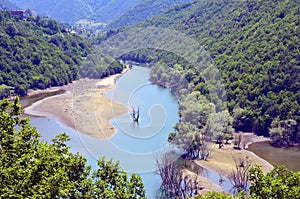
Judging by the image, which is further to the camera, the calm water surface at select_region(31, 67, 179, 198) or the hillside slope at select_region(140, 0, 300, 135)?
the hillside slope at select_region(140, 0, 300, 135)

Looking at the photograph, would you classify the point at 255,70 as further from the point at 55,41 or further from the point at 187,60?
the point at 55,41

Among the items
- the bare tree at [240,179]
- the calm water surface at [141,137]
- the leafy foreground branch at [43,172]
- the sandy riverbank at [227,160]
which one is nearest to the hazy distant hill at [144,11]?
the calm water surface at [141,137]

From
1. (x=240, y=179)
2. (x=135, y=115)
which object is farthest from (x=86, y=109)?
(x=240, y=179)

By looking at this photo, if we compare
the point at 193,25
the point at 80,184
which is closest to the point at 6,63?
the point at 193,25

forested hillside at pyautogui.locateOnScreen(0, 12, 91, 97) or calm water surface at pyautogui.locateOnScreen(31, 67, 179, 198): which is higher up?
forested hillside at pyautogui.locateOnScreen(0, 12, 91, 97)

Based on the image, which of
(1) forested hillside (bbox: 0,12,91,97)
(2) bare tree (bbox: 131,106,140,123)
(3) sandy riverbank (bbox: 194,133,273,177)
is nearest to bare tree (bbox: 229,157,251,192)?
(3) sandy riverbank (bbox: 194,133,273,177)

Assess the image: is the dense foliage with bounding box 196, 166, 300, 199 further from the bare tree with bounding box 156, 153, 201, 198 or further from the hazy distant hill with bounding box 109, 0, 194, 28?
the hazy distant hill with bounding box 109, 0, 194, 28
